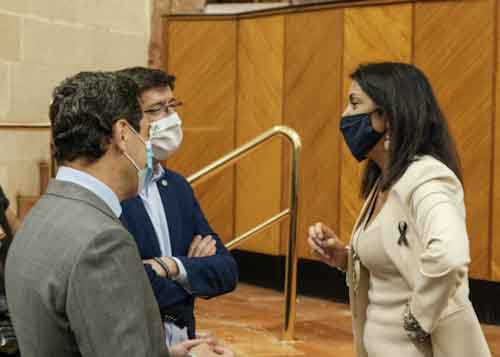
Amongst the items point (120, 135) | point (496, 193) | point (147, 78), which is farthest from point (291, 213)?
point (120, 135)

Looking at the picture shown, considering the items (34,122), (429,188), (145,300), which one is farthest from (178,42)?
(145,300)

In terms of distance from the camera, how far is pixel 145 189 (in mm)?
2602

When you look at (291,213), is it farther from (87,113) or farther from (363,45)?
(87,113)

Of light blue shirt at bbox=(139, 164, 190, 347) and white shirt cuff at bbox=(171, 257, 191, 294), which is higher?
light blue shirt at bbox=(139, 164, 190, 347)

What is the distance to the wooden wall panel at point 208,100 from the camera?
677 centimetres

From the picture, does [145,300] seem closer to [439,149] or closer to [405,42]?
[439,149]

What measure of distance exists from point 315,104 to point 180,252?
3.69 metres

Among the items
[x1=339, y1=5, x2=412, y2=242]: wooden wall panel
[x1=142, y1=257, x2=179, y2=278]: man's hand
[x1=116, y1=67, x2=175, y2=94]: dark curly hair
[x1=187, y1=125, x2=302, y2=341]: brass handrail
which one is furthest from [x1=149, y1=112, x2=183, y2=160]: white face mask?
[x1=339, y1=5, x2=412, y2=242]: wooden wall panel

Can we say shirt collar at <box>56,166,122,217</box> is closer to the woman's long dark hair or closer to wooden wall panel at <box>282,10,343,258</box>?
the woman's long dark hair

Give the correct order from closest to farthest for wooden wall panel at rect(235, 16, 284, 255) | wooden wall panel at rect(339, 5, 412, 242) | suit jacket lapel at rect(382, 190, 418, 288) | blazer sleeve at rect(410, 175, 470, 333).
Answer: blazer sleeve at rect(410, 175, 470, 333) → suit jacket lapel at rect(382, 190, 418, 288) → wooden wall panel at rect(339, 5, 412, 242) → wooden wall panel at rect(235, 16, 284, 255)

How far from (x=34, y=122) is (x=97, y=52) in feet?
2.78

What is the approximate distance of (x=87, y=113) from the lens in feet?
5.71

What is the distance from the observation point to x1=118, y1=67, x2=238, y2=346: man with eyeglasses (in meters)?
2.48

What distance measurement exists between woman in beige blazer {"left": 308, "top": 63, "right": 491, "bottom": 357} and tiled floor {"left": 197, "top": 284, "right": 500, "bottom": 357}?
1881 mm
